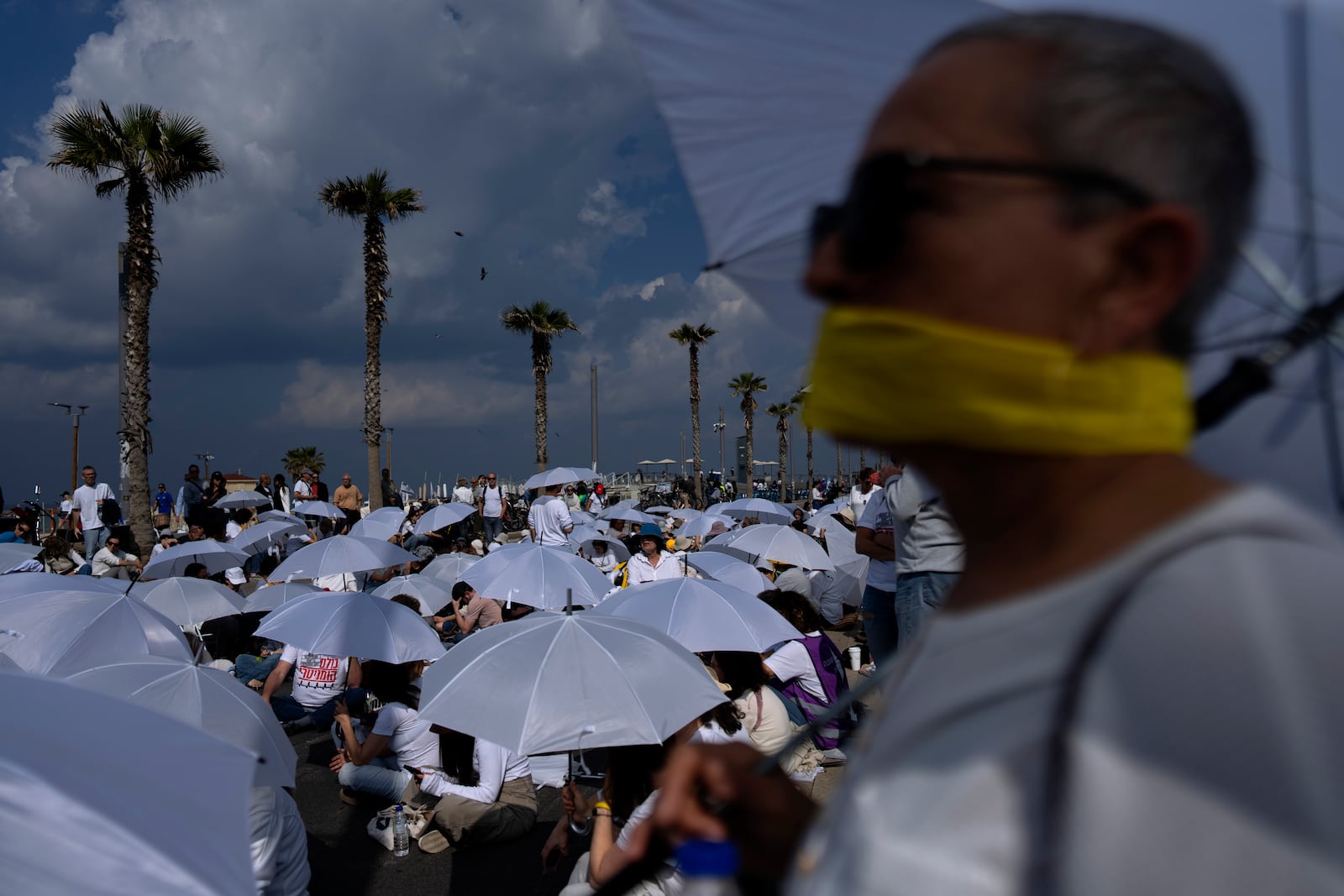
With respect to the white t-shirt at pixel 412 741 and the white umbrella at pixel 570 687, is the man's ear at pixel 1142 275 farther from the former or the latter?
the white t-shirt at pixel 412 741

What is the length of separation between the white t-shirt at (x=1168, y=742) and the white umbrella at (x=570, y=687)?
3966 mm

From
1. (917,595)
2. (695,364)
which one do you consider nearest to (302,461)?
(695,364)

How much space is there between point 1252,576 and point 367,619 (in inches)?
283

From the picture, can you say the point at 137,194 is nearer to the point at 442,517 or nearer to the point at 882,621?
the point at 442,517

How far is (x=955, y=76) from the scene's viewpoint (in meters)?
0.87

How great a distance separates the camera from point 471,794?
19.9 feet

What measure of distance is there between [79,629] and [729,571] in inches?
227

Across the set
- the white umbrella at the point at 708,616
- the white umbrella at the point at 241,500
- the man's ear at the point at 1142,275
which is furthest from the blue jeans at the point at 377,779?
the white umbrella at the point at 241,500

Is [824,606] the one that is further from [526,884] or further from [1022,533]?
[1022,533]

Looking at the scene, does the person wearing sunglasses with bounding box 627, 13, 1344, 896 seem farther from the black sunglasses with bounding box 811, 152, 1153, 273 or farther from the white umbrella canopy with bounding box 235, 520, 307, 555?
the white umbrella canopy with bounding box 235, 520, 307, 555

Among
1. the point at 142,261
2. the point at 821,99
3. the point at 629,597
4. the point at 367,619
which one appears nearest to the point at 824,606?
the point at 629,597

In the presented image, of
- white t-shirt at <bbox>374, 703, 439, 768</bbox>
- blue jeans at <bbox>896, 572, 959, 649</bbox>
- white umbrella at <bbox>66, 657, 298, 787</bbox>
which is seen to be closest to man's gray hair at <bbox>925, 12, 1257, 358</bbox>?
blue jeans at <bbox>896, 572, 959, 649</bbox>

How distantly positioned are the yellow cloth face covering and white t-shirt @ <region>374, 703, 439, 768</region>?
645cm

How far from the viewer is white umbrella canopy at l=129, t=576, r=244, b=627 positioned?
8906 millimetres
